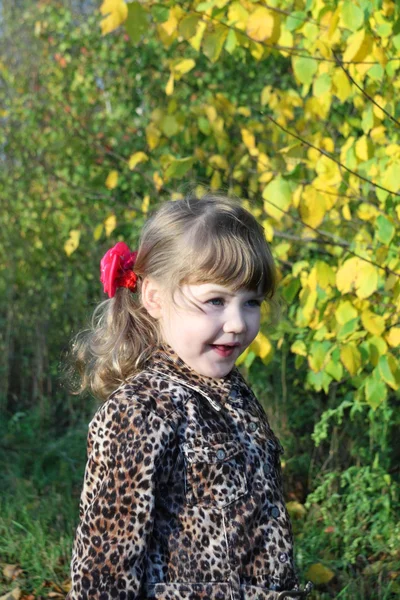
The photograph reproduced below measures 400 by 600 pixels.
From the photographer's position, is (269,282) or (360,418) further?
(360,418)

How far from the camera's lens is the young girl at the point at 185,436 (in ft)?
5.41

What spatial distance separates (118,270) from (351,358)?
2.65 feet

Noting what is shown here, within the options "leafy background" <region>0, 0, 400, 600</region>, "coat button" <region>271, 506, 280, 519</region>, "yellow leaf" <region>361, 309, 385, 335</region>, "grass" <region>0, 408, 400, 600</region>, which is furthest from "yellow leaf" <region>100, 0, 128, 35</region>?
"grass" <region>0, 408, 400, 600</region>

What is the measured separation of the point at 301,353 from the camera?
116 inches

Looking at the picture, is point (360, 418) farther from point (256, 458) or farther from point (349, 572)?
point (256, 458)

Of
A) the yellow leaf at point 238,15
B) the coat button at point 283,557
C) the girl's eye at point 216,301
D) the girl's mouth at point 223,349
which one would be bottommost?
the coat button at point 283,557

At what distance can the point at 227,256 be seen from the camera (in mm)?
1787

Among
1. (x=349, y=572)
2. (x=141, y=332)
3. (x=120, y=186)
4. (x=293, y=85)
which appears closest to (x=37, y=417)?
(x=120, y=186)

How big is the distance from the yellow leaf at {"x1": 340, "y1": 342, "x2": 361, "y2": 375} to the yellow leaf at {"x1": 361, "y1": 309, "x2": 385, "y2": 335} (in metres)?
0.07

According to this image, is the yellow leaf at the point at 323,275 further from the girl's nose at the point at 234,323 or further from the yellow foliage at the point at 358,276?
the girl's nose at the point at 234,323

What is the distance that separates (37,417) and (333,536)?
2081 mm

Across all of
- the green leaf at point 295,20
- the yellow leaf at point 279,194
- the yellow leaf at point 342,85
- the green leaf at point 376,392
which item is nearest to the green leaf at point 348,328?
the green leaf at point 376,392

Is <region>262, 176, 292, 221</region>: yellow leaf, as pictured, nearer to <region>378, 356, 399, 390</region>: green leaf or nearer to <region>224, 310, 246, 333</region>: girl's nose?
<region>378, 356, 399, 390</region>: green leaf

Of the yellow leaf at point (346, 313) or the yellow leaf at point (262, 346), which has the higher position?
the yellow leaf at point (346, 313)
